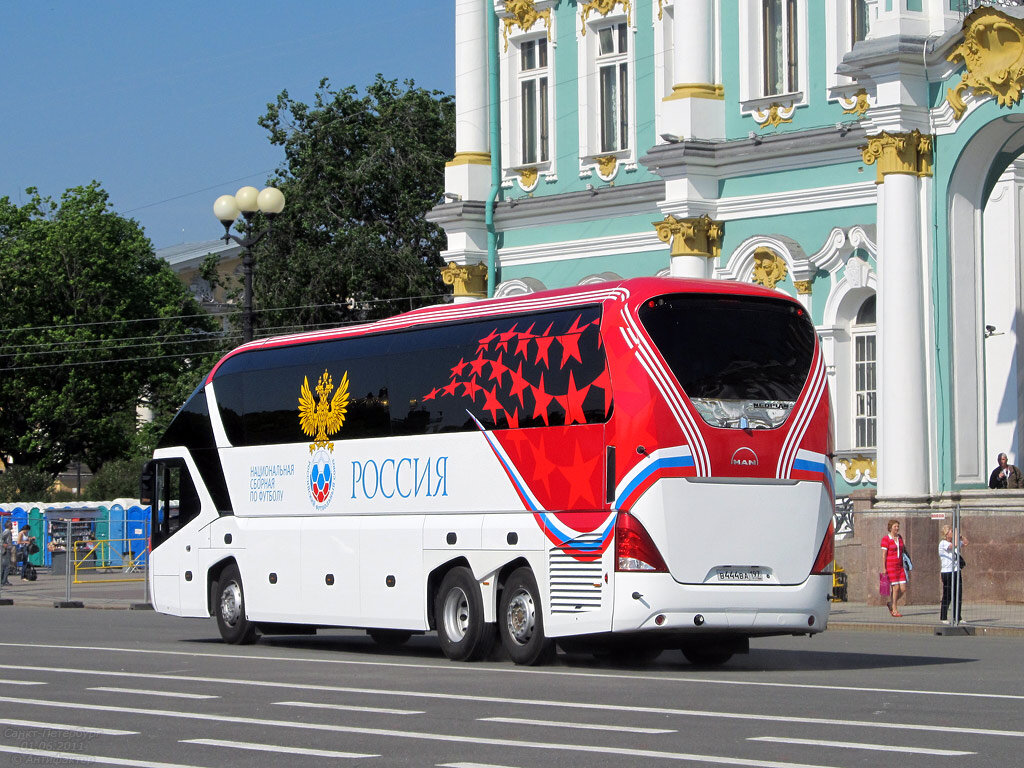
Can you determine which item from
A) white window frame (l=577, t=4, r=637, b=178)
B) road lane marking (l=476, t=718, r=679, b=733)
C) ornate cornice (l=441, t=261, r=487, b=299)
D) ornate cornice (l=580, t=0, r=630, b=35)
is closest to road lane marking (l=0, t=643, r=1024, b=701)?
road lane marking (l=476, t=718, r=679, b=733)

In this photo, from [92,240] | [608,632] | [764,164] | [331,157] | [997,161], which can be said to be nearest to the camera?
[608,632]

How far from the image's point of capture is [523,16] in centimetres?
4103

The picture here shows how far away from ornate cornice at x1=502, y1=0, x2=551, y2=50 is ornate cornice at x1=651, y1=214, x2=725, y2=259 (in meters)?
6.30

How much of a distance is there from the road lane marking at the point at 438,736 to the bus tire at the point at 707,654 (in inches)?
299

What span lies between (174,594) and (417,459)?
609cm

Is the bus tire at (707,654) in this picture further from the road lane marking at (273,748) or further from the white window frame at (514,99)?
the white window frame at (514,99)

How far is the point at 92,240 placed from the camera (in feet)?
245

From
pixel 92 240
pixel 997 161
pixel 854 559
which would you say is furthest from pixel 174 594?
pixel 92 240

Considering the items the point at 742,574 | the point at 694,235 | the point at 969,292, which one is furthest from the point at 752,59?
the point at 742,574

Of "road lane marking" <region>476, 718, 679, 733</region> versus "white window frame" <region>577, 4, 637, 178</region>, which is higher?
"white window frame" <region>577, 4, 637, 178</region>

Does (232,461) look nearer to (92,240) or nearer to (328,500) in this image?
(328,500)

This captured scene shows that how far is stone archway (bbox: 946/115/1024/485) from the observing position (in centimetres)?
3209

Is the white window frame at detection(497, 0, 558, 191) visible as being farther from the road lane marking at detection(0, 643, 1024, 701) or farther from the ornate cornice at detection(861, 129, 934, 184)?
the road lane marking at detection(0, 643, 1024, 701)

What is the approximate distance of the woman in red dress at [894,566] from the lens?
29.4 meters
